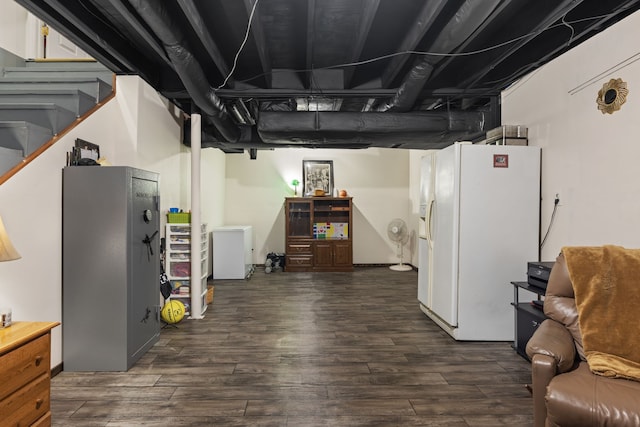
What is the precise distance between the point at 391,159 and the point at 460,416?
241 inches

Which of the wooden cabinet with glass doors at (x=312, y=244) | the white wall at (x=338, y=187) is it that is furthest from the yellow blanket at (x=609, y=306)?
the white wall at (x=338, y=187)

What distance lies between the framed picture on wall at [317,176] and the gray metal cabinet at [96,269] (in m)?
4.87

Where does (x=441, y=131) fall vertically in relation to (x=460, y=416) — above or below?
above

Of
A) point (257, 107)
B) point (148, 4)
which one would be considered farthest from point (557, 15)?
point (257, 107)

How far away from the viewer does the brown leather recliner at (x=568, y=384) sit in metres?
1.51

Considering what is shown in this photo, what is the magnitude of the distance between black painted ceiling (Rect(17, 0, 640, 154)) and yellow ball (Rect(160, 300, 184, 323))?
87.1 inches

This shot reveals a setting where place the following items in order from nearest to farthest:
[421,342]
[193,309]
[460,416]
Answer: [460,416] → [421,342] → [193,309]

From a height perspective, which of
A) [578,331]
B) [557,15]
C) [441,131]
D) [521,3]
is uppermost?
[521,3]

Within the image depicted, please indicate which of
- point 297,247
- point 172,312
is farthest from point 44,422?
point 297,247

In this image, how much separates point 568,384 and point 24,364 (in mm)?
2703

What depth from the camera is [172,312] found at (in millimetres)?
3707

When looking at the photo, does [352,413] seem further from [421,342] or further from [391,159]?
[391,159]

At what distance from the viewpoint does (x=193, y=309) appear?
398 centimetres

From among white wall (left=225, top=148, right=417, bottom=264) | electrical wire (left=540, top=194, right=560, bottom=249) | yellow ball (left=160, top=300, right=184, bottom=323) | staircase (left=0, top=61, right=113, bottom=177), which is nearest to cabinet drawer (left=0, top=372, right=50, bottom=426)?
staircase (left=0, top=61, right=113, bottom=177)
